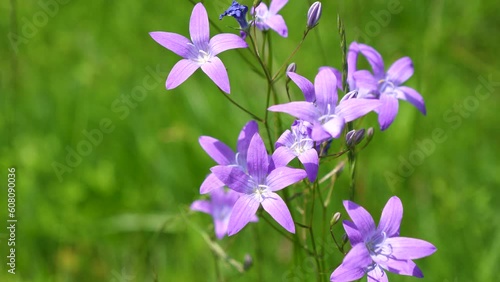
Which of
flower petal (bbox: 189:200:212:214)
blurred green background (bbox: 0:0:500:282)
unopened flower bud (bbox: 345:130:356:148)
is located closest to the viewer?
unopened flower bud (bbox: 345:130:356:148)

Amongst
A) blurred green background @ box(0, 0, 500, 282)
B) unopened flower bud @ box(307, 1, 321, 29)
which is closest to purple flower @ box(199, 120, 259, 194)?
unopened flower bud @ box(307, 1, 321, 29)

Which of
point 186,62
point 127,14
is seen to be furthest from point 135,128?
point 186,62

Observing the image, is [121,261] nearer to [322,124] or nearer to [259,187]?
[259,187]

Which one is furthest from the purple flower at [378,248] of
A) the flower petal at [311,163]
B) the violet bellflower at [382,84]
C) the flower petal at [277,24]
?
the flower petal at [277,24]

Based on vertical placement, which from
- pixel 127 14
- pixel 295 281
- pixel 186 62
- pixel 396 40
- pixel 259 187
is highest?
pixel 127 14

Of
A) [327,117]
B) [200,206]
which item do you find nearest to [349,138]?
[327,117]

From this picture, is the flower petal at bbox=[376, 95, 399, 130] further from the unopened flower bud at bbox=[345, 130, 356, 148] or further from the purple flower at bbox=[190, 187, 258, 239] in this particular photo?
the purple flower at bbox=[190, 187, 258, 239]

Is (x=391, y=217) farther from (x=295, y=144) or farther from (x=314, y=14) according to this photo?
(x=314, y=14)
